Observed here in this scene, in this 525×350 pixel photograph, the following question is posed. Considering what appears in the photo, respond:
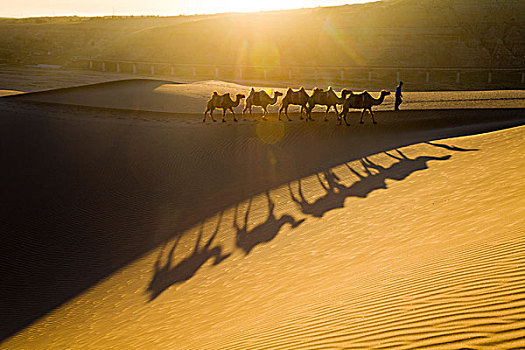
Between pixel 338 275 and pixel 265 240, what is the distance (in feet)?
9.34

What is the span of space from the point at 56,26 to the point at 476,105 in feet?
318

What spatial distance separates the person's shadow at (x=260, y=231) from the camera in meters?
9.35

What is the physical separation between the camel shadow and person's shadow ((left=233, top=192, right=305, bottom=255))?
26.5 inches

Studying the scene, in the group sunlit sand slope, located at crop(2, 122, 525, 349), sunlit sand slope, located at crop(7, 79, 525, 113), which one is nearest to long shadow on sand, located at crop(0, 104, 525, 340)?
sunlit sand slope, located at crop(2, 122, 525, 349)

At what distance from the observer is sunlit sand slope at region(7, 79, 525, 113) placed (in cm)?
2747

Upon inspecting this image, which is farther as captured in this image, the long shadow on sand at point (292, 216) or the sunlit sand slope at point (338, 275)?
the long shadow on sand at point (292, 216)

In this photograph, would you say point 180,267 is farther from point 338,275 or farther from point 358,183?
point 358,183

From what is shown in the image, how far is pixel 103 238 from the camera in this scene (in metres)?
10.4

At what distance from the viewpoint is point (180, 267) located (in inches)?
344

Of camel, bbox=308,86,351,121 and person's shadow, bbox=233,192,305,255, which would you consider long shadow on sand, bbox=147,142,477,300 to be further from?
camel, bbox=308,86,351,121

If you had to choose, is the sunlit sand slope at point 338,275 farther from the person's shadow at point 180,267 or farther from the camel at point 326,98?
the camel at point 326,98

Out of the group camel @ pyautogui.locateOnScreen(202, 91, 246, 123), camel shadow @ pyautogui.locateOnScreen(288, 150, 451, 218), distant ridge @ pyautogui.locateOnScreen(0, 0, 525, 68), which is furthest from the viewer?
distant ridge @ pyautogui.locateOnScreen(0, 0, 525, 68)

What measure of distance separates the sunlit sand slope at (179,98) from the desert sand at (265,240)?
775cm

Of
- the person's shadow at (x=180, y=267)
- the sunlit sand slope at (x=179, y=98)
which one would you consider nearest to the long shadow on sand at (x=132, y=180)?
the person's shadow at (x=180, y=267)
